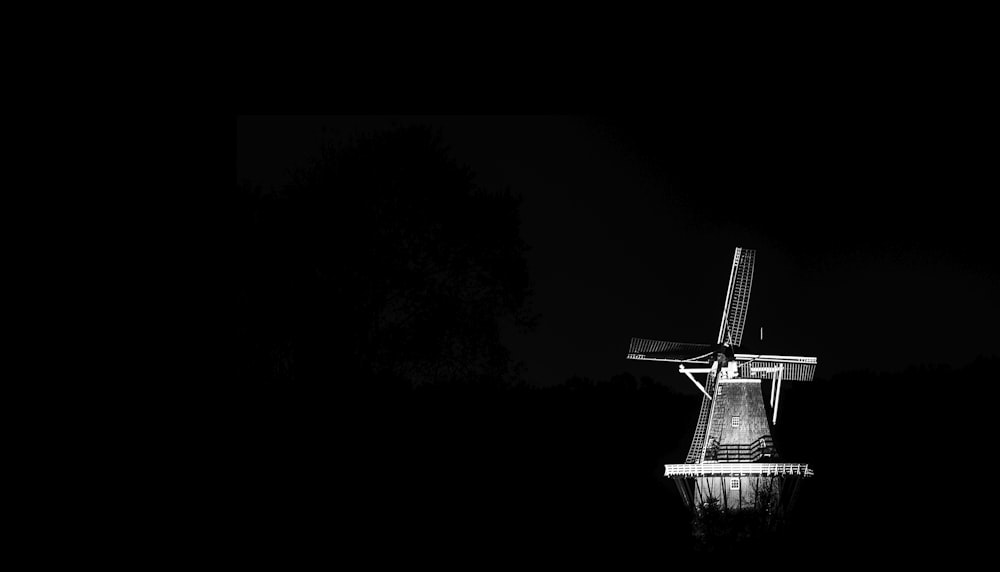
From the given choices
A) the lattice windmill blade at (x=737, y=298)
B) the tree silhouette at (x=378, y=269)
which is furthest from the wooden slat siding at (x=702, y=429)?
the tree silhouette at (x=378, y=269)

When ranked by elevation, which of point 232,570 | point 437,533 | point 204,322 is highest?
point 204,322

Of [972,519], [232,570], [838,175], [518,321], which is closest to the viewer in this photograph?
[232,570]

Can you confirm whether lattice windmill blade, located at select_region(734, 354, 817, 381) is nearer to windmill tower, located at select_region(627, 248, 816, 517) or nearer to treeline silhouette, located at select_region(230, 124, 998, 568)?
windmill tower, located at select_region(627, 248, 816, 517)

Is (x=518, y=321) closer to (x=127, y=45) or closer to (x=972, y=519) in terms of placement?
(x=972, y=519)

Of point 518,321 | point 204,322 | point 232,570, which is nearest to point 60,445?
point 204,322

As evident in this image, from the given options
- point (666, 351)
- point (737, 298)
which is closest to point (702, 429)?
point (666, 351)

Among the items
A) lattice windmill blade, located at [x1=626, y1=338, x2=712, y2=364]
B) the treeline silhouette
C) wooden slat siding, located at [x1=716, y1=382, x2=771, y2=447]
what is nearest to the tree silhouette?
the treeline silhouette

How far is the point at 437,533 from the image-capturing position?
1666cm

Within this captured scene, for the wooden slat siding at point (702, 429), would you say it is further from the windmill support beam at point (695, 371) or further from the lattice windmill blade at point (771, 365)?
the lattice windmill blade at point (771, 365)

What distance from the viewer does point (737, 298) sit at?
67.6 feet

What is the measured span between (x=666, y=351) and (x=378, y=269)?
18.7 feet

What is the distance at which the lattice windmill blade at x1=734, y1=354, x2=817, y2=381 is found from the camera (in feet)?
64.3

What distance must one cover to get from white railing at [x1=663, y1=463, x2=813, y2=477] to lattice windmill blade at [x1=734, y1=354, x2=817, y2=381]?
167cm

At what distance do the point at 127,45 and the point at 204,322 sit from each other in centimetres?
141
